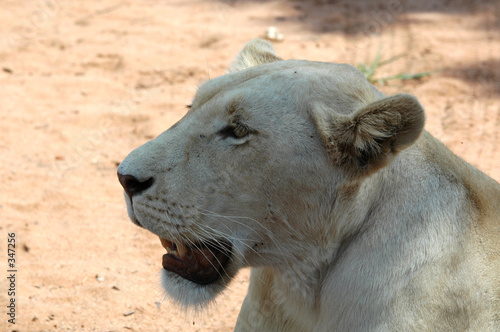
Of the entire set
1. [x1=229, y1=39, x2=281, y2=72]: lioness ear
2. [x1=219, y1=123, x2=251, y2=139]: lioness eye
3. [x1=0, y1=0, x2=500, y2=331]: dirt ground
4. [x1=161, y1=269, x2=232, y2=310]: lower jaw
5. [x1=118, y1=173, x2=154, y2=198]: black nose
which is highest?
[x1=219, y1=123, x2=251, y2=139]: lioness eye

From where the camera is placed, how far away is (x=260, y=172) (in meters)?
2.08

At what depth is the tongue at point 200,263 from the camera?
222 centimetres

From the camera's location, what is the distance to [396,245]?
2119 mm

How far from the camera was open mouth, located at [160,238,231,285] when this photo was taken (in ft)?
7.26

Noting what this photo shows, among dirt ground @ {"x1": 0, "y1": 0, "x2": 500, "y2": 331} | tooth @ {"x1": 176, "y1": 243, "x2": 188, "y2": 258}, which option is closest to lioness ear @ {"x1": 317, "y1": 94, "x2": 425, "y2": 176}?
tooth @ {"x1": 176, "y1": 243, "x2": 188, "y2": 258}

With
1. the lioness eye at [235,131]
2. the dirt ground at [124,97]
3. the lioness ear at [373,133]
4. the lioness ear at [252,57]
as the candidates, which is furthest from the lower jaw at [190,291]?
the lioness ear at [252,57]

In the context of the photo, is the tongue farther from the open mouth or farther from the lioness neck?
the lioness neck

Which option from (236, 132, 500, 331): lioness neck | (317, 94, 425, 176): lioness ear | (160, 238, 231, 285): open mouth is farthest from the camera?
(160, 238, 231, 285): open mouth

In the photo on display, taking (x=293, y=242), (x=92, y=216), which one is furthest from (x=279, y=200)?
(x=92, y=216)

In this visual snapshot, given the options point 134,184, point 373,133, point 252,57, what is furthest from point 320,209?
point 252,57

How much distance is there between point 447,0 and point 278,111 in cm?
696

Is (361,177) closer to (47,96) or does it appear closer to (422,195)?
(422,195)

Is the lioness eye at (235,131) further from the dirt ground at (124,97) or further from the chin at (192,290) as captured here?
the dirt ground at (124,97)

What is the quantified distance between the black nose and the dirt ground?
42cm
